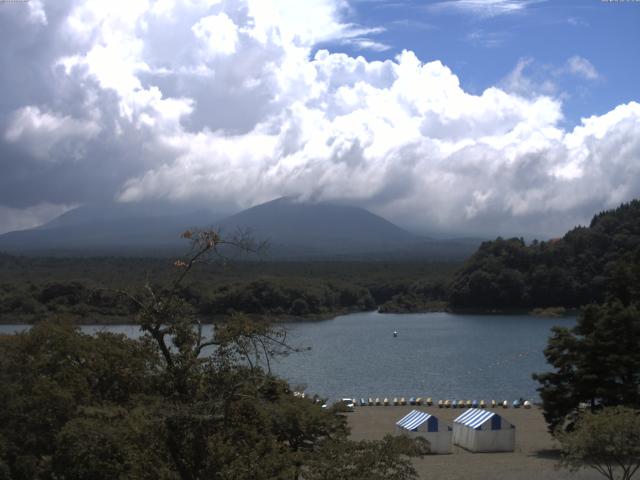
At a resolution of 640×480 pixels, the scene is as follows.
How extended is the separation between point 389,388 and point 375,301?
180ft

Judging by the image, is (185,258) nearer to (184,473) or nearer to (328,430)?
(184,473)

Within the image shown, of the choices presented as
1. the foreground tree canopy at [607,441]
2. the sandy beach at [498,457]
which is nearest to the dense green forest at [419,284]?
the sandy beach at [498,457]

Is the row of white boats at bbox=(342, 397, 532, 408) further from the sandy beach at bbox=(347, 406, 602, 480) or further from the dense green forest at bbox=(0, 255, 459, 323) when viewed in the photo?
the dense green forest at bbox=(0, 255, 459, 323)

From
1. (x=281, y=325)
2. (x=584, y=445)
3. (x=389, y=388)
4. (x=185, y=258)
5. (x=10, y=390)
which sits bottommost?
(x=389, y=388)

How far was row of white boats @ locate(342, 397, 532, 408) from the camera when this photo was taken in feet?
112

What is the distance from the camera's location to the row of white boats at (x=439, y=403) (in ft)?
112

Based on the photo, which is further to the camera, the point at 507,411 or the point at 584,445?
the point at 507,411

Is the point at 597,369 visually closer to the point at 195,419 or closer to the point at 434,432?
the point at 434,432

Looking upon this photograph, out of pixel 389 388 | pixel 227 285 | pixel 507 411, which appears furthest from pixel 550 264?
pixel 507 411

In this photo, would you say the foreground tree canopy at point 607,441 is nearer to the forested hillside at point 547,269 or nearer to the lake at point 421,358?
the lake at point 421,358

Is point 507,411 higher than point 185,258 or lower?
lower

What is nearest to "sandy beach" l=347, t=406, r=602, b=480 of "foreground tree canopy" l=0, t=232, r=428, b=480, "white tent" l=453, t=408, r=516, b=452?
"white tent" l=453, t=408, r=516, b=452

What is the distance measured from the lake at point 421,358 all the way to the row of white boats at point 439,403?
1.89 meters

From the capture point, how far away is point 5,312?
233 feet
